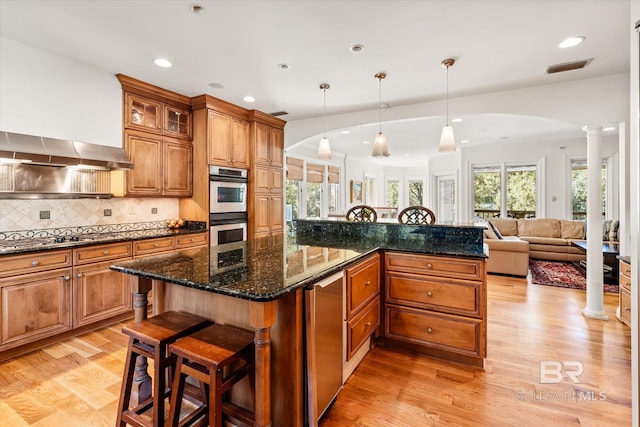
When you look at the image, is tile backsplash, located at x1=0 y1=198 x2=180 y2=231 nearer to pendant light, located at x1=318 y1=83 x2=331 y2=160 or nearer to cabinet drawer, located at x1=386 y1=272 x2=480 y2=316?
pendant light, located at x1=318 y1=83 x2=331 y2=160

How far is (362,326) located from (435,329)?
63cm

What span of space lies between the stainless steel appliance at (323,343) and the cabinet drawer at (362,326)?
164mm

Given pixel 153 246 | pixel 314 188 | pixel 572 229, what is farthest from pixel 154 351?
pixel 572 229

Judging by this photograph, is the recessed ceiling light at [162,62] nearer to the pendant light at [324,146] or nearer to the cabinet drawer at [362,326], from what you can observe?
the pendant light at [324,146]

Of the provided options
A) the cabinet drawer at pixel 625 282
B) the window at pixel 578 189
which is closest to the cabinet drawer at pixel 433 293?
the cabinet drawer at pixel 625 282

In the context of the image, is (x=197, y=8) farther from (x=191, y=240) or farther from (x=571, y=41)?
(x=571, y=41)

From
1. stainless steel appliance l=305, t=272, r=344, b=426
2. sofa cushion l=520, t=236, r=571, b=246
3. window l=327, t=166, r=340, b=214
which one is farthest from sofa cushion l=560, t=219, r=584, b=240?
stainless steel appliance l=305, t=272, r=344, b=426

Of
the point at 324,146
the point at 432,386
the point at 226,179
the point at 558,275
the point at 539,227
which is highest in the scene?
the point at 324,146

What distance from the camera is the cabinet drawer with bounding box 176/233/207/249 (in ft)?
12.0

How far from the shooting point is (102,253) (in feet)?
9.59

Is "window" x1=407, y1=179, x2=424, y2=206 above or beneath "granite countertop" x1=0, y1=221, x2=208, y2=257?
above

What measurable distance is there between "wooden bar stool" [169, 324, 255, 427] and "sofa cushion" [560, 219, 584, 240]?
7.18 m

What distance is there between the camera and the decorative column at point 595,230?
3.29 metres

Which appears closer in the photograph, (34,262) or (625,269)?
(34,262)
